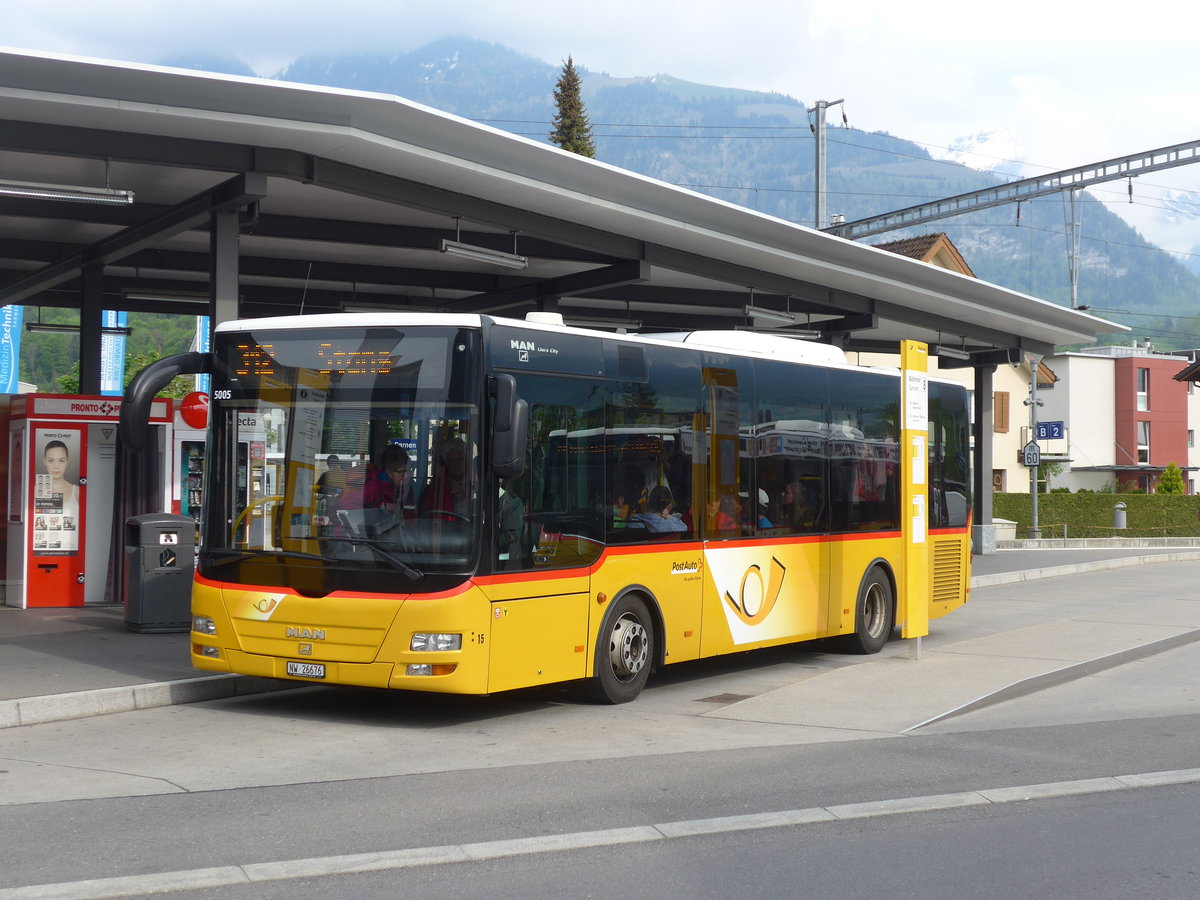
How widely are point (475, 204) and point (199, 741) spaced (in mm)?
8912

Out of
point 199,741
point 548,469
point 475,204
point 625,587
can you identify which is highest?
point 475,204

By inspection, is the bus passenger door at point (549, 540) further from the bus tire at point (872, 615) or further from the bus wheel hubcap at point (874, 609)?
the bus wheel hubcap at point (874, 609)

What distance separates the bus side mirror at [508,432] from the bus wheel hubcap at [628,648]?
2.07 m

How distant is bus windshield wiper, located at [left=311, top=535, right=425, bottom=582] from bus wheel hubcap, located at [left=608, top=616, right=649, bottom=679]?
2.05m

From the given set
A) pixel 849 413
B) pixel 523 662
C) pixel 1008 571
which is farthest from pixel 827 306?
pixel 523 662

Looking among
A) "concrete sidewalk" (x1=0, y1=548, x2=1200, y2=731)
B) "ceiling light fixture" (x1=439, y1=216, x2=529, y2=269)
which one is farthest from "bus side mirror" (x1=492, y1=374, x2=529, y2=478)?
"ceiling light fixture" (x1=439, y1=216, x2=529, y2=269)

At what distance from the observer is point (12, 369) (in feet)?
142

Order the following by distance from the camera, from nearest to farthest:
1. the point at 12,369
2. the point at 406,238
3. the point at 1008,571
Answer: the point at 406,238
the point at 1008,571
the point at 12,369

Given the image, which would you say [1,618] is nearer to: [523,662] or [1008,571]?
[523,662]

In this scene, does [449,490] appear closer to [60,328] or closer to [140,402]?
[140,402]

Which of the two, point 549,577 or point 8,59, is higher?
point 8,59

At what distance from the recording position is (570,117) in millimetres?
60688

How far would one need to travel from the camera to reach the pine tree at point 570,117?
59469 millimetres

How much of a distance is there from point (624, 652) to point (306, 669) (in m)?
2.64
